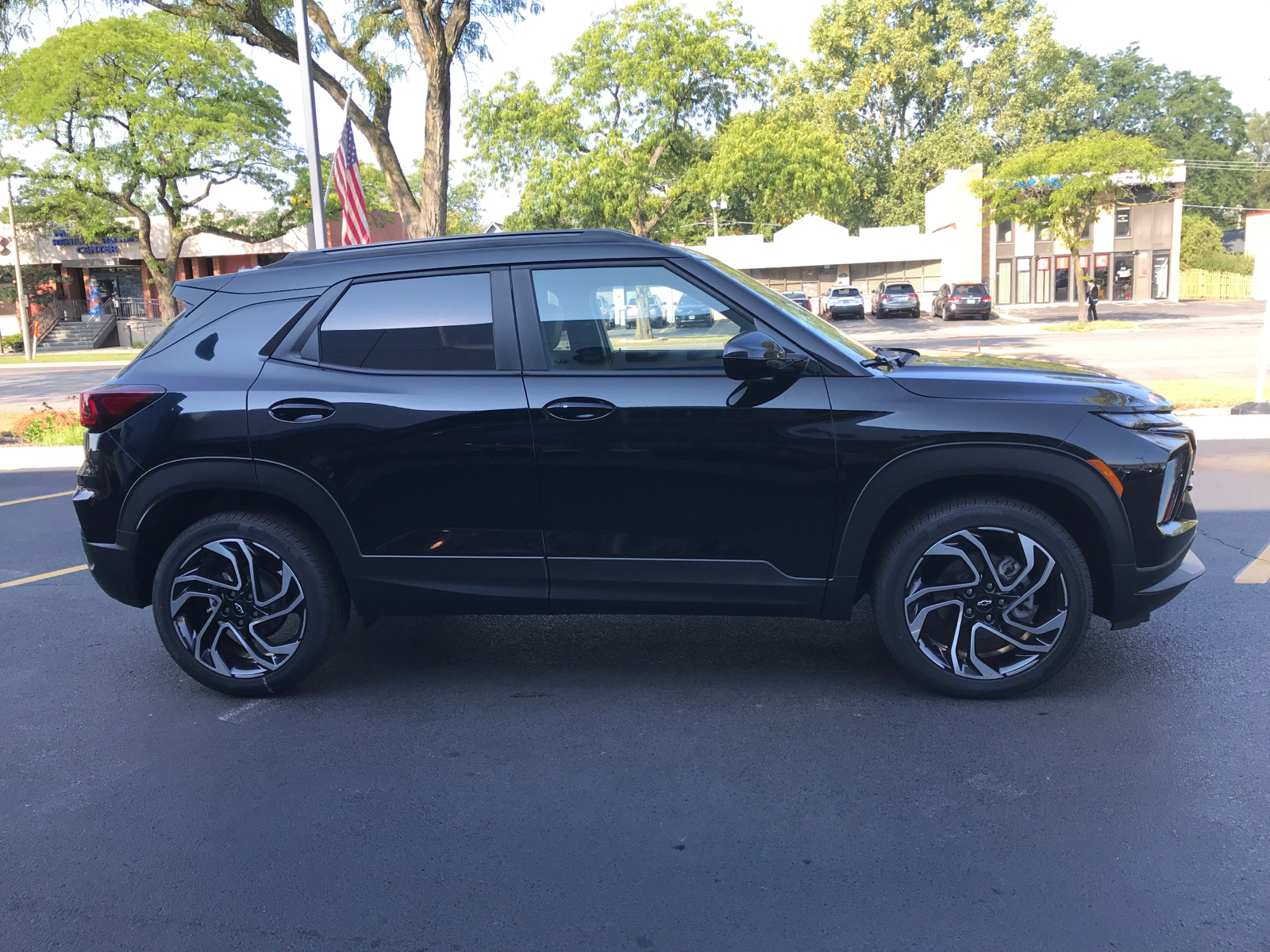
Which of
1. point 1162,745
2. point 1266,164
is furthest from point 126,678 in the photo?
point 1266,164

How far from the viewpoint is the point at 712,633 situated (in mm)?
5172

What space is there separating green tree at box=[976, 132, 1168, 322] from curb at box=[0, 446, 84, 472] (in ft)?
108

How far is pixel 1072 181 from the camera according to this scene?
1394 inches

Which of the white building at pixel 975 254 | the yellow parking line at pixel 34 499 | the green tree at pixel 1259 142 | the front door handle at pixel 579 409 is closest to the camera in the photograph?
the front door handle at pixel 579 409

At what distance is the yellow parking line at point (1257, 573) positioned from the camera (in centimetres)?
569

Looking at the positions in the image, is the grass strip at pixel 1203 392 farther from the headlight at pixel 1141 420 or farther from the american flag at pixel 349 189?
the american flag at pixel 349 189

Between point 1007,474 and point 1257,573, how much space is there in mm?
2915

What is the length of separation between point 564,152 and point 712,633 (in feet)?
101

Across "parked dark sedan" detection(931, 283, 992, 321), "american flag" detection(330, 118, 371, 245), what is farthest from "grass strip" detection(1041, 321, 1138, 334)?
"american flag" detection(330, 118, 371, 245)

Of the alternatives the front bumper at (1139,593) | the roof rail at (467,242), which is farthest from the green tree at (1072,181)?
the roof rail at (467,242)

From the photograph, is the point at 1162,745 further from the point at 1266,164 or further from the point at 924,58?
the point at 1266,164

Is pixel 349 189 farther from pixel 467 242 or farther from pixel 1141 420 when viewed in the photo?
pixel 1141 420

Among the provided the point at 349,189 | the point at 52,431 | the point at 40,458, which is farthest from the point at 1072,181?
the point at 40,458

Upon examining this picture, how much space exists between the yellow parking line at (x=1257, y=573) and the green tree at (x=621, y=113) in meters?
28.9
